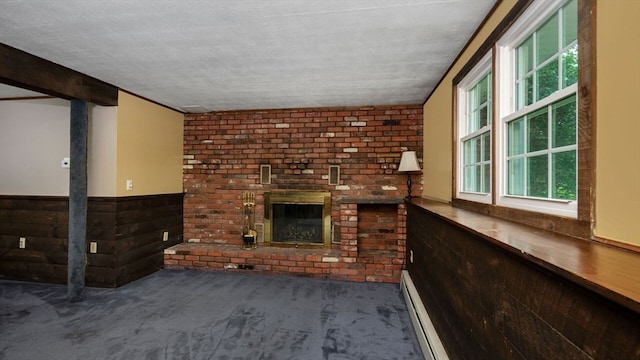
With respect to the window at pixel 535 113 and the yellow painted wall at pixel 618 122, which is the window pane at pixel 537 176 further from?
the yellow painted wall at pixel 618 122

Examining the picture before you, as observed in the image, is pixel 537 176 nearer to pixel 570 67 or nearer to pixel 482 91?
pixel 570 67

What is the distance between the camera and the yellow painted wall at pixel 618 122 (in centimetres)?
81

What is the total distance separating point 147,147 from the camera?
375cm

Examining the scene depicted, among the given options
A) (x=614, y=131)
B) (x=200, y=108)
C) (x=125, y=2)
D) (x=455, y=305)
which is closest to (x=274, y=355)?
(x=455, y=305)

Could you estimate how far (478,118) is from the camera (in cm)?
222

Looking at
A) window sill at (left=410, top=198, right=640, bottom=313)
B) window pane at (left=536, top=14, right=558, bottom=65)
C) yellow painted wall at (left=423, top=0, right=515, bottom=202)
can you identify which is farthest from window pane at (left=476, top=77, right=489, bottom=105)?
window sill at (left=410, top=198, right=640, bottom=313)

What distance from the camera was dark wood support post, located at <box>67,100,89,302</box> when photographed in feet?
9.79

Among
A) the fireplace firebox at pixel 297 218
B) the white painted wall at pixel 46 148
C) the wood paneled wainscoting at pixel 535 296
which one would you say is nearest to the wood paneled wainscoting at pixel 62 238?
the white painted wall at pixel 46 148

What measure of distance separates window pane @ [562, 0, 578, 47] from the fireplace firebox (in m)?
3.11

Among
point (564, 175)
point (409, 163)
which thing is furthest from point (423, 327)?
point (409, 163)

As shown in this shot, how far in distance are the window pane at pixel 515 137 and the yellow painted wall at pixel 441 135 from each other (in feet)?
2.20

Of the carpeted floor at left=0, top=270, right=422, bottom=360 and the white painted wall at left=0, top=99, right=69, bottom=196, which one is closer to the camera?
the carpeted floor at left=0, top=270, right=422, bottom=360

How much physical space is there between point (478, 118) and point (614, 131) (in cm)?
142

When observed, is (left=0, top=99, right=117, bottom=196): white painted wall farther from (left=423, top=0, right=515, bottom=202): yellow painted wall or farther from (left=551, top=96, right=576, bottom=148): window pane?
(left=551, top=96, right=576, bottom=148): window pane
